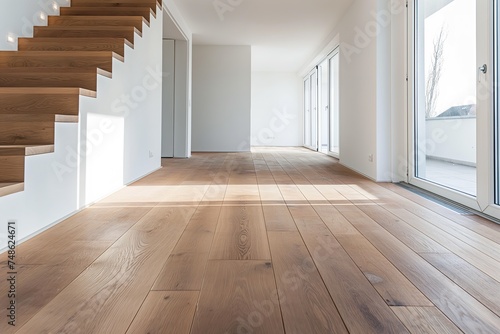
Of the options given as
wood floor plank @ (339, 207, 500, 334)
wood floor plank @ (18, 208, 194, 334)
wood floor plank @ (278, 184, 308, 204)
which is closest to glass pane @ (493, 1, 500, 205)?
wood floor plank @ (339, 207, 500, 334)

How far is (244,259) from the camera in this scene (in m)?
1.43

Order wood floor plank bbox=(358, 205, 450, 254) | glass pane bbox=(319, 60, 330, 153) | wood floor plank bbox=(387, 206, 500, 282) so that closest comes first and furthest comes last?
wood floor plank bbox=(387, 206, 500, 282) < wood floor plank bbox=(358, 205, 450, 254) < glass pane bbox=(319, 60, 330, 153)

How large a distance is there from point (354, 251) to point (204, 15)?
5.05m

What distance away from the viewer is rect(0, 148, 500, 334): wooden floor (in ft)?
3.15

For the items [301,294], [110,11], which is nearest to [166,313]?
[301,294]

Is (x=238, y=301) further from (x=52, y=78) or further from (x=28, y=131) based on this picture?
(x=52, y=78)

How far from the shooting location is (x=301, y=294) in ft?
3.66

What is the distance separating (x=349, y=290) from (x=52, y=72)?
2.52 metres

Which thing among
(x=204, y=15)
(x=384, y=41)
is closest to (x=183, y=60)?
(x=204, y=15)

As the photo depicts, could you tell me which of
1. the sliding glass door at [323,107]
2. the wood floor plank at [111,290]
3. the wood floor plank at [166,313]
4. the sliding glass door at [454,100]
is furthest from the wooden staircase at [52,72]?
the sliding glass door at [323,107]

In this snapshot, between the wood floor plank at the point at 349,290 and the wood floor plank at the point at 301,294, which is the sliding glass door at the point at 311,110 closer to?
the wood floor plank at the point at 349,290

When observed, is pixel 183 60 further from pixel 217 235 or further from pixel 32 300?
pixel 32 300

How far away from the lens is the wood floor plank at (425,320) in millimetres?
910

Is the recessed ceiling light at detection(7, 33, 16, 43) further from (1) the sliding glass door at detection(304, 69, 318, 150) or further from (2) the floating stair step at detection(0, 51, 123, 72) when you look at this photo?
(1) the sliding glass door at detection(304, 69, 318, 150)
